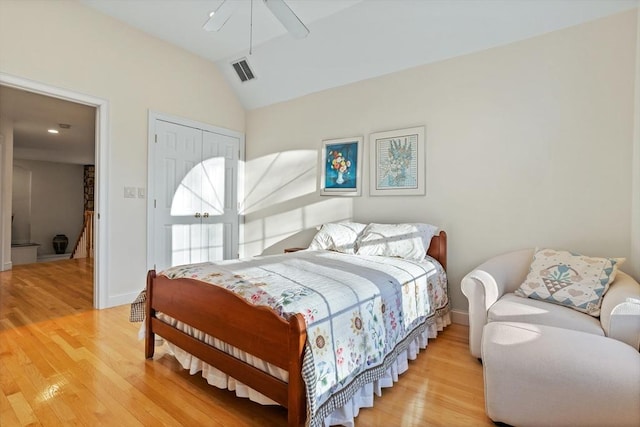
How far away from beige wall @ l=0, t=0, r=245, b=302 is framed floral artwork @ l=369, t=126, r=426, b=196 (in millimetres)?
2420

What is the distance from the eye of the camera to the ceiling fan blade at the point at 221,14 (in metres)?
2.14

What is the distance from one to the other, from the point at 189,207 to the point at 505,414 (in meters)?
3.80

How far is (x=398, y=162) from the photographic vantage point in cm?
336

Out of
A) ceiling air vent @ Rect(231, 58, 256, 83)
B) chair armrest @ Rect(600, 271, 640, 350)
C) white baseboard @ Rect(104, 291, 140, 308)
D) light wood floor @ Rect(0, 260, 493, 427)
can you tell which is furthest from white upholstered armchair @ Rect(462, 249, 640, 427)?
ceiling air vent @ Rect(231, 58, 256, 83)

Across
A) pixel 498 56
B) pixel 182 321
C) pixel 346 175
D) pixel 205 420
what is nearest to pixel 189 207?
pixel 346 175

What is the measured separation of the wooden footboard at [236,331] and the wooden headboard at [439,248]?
1.97 metres

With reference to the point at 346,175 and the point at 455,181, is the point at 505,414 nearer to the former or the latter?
the point at 455,181

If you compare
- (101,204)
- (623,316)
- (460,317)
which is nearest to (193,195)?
(101,204)

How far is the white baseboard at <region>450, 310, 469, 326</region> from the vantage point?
2.96 meters

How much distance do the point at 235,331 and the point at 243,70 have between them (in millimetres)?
3671

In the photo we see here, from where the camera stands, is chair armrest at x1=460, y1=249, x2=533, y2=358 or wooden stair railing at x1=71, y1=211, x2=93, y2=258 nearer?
chair armrest at x1=460, y1=249, x2=533, y2=358

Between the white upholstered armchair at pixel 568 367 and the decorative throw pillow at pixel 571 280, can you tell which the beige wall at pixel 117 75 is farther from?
the decorative throw pillow at pixel 571 280

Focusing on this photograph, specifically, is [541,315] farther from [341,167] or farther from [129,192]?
[129,192]

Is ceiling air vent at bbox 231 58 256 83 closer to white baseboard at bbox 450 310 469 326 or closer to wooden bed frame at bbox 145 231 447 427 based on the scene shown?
wooden bed frame at bbox 145 231 447 427
